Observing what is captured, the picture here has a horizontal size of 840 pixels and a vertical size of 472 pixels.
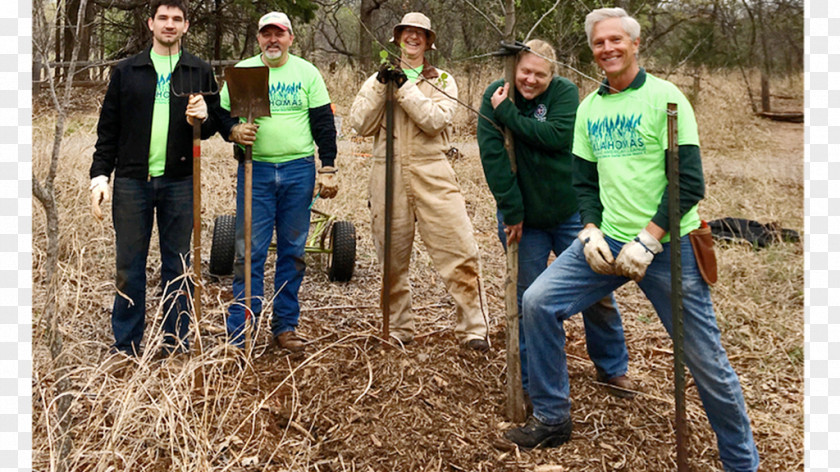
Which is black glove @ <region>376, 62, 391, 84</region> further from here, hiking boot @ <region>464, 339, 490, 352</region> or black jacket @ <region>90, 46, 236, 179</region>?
hiking boot @ <region>464, 339, 490, 352</region>

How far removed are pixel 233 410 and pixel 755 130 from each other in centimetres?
1127

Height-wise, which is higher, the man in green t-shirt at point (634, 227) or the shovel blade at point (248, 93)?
the shovel blade at point (248, 93)

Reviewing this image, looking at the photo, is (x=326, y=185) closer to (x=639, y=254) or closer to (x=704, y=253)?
(x=639, y=254)

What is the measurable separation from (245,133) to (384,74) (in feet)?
2.69

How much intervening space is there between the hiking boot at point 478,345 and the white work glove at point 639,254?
1.70 meters

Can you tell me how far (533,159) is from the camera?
11.9ft

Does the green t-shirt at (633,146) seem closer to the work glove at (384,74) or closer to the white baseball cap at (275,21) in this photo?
the work glove at (384,74)

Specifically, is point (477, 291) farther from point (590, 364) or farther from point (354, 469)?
point (354, 469)

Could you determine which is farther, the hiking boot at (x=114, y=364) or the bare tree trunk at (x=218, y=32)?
the bare tree trunk at (x=218, y=32)

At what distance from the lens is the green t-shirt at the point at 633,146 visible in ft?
9.44

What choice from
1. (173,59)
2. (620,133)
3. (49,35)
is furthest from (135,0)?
(620,133)

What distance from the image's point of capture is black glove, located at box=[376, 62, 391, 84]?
13.5ft

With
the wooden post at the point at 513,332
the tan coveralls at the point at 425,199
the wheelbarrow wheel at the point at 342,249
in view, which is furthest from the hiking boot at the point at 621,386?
the wheelbarrow wheel at the point at 342,249

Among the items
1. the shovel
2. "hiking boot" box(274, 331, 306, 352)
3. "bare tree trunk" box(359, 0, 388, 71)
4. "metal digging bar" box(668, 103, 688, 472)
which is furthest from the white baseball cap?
"bare tree trunk" box(359, 0, 388, 71)
